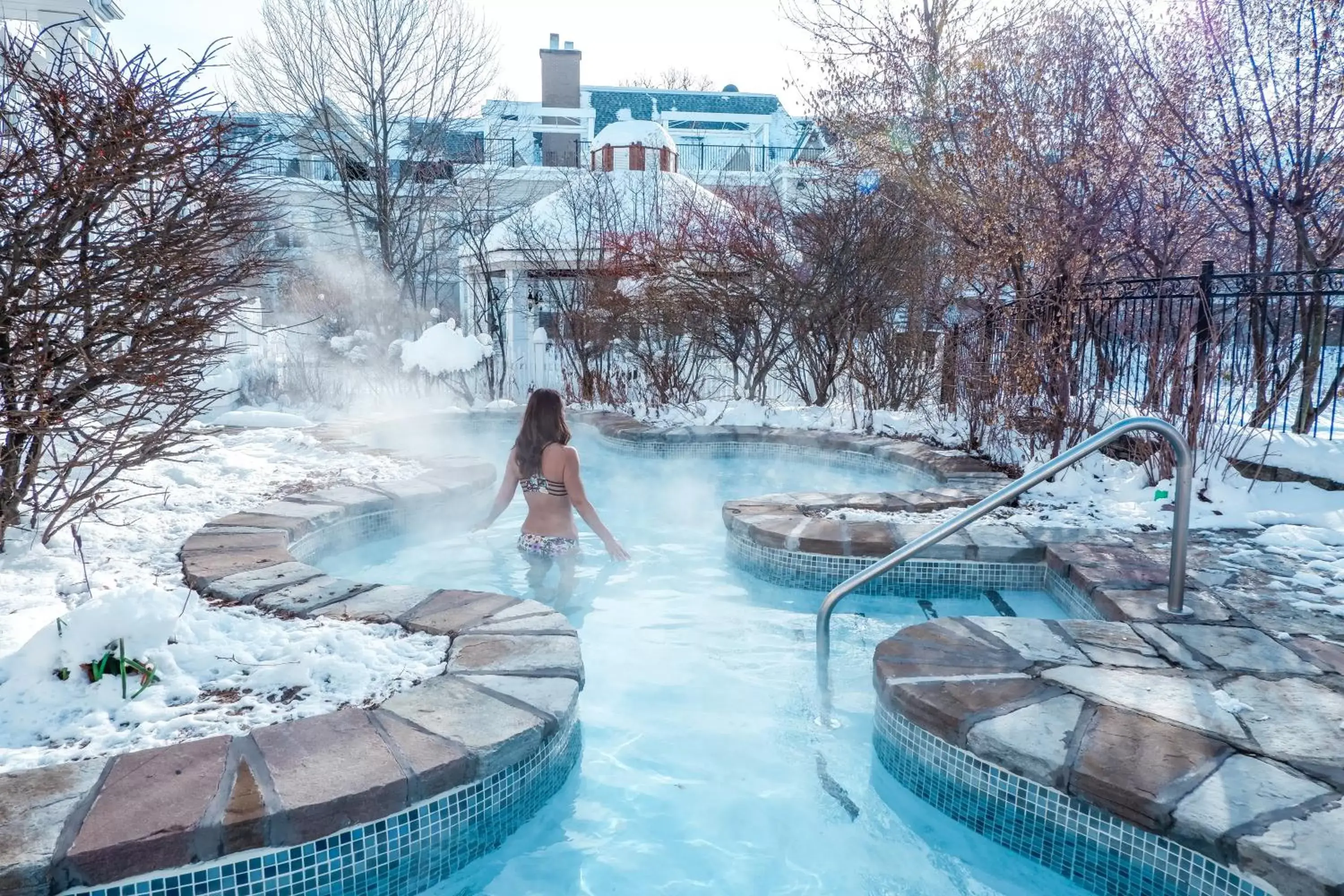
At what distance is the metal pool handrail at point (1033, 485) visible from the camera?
292 centimetres

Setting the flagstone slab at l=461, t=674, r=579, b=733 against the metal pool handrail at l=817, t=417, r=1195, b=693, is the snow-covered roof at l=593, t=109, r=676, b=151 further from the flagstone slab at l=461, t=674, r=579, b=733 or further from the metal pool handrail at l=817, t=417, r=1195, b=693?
the flagstone slab at l=461, t=674, r=579, b=733

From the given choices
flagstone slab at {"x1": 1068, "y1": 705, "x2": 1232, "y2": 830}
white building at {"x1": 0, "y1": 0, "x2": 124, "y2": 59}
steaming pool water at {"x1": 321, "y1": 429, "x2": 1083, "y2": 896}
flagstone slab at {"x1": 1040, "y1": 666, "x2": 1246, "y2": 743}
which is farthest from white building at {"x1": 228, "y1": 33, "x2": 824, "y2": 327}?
flagstone slab at {"x1": 1068, "y1": 705, "x2": 1232, "y2": 830}

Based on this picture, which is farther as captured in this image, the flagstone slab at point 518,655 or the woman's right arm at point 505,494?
the woman's right arm at point 505,494

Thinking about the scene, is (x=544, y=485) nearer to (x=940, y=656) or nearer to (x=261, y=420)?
(x=940, y=656)

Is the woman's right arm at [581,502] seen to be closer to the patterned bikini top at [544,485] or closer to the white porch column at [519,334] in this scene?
the patterned bikini top at [544,485]

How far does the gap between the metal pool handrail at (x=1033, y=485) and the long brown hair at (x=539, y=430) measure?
204 cm

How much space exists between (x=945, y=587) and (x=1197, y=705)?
2.10 m

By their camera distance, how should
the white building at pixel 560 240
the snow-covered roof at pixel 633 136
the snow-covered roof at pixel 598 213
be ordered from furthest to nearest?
1. the snow-covered roof at pixel 633 136
2. the snow-covered roof at pixel 598 213
3. the white building at pixel 560 240

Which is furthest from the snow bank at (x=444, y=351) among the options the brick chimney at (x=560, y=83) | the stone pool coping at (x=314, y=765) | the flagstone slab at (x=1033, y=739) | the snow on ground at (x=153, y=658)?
the brick chimney at (x=560, y=83)

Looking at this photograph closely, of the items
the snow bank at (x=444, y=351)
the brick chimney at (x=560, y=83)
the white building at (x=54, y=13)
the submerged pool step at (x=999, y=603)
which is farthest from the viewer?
the brick chimney at (x=560, y=83)

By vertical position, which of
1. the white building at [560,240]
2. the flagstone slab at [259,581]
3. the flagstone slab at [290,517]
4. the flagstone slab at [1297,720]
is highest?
the white building at [560,240]

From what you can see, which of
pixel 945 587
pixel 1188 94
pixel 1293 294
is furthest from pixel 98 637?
pixel 1188 94

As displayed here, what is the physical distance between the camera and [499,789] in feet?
8.34

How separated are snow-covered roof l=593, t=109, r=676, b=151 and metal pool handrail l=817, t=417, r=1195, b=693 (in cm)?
1532
